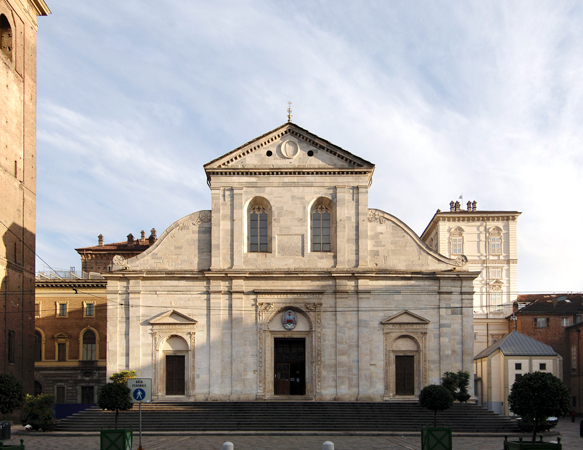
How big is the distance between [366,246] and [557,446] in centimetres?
1928

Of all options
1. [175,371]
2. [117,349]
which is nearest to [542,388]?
[175,371]

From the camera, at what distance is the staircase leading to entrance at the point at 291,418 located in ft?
111

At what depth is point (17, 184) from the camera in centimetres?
4138

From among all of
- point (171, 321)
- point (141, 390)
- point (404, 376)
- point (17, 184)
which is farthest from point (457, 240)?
point (141, 390)

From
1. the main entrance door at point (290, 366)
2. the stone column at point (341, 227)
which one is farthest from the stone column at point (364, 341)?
the main entrance door at point (290, 366)

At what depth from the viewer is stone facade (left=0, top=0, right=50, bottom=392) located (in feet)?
130

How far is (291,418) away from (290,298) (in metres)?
6.90

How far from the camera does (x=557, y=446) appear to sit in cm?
2072

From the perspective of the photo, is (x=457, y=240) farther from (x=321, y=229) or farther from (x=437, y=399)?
(x=437, y=399)

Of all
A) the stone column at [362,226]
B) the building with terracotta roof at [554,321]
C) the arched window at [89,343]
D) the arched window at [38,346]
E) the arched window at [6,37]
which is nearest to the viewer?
the stone column at [362,226]

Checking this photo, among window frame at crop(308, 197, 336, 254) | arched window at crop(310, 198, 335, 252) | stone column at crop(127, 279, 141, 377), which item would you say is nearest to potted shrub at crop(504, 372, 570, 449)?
window frame at crop(308, 197, 336, 254)

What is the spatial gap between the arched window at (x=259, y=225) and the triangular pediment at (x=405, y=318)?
26.1 ft

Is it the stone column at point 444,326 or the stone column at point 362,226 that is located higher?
the stone column at point 362,226

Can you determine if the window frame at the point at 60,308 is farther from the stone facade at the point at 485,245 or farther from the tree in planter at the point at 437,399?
the stone facade at the point at 485,245
